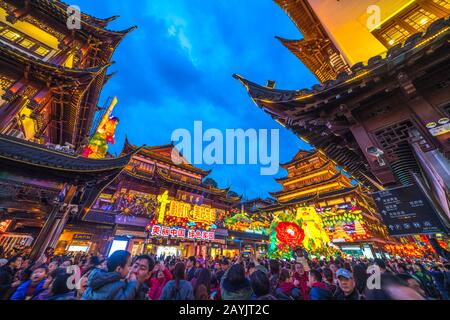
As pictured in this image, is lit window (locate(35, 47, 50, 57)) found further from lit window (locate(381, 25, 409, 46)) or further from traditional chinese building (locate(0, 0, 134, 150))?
lit window (locate(381, 25, 409, 46))

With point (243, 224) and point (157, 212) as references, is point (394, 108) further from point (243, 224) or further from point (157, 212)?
point (243, 224)

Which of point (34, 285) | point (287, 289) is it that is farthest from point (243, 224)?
point (34, 285)

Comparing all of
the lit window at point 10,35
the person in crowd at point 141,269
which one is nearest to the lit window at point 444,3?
the person in crowd at point 141,269

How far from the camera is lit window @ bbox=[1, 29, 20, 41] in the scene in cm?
801

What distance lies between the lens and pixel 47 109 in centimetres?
859

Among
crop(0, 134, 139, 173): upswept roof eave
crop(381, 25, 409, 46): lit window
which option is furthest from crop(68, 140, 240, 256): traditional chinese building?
crop(381, 25, 409, 46): lit window

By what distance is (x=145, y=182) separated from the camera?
68.5 feet

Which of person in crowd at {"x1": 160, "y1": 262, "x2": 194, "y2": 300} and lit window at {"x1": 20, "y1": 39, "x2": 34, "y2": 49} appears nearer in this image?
person in crowd at {"x1": 160, "y1": 262, "x2": 194, "y2": 300}

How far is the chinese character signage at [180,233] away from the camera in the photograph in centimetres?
1712

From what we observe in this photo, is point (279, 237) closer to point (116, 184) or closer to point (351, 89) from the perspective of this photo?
point (351, 89)

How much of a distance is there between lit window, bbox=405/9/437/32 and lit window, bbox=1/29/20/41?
16.1m

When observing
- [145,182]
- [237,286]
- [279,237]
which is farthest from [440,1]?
[145,182]
